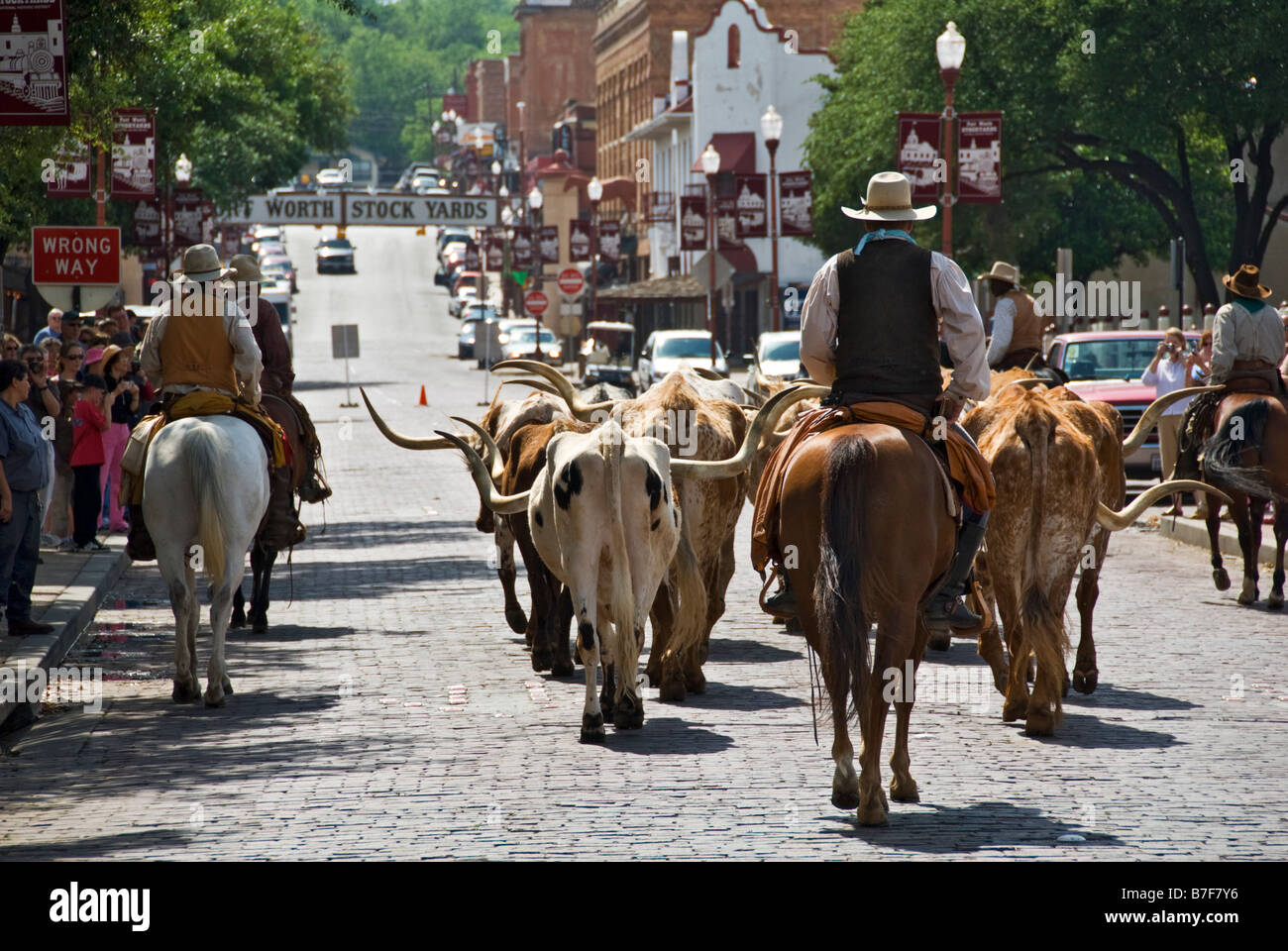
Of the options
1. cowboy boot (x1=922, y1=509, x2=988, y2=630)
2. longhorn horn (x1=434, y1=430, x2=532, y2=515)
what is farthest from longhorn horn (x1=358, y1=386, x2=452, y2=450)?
cowboy boot (x1=922, y1=509, x2=988, y2=630)

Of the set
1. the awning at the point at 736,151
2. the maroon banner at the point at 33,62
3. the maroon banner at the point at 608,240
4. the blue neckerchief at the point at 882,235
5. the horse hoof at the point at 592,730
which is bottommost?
the horse hoof at the point at 592,730

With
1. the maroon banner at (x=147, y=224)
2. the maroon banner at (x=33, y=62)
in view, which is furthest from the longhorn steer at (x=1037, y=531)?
the maroon banner at (x=147, y=224)

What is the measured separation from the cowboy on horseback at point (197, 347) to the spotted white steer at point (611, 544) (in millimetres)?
2715

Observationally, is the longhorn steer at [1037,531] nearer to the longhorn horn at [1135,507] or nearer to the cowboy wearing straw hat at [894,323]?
the longhorn horn at [1135,507]

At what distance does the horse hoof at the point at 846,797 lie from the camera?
25.4 ft

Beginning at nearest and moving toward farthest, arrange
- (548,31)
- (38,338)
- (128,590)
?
(128,590), (38,338), (548,31)

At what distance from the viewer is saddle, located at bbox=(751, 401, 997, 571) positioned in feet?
26.5

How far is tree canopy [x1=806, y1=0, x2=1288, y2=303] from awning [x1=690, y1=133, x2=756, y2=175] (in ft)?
70.2

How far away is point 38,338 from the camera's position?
22.8 m

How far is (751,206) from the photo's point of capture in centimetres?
4391

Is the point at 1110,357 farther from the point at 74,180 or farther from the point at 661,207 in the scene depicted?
the point at 661,207
